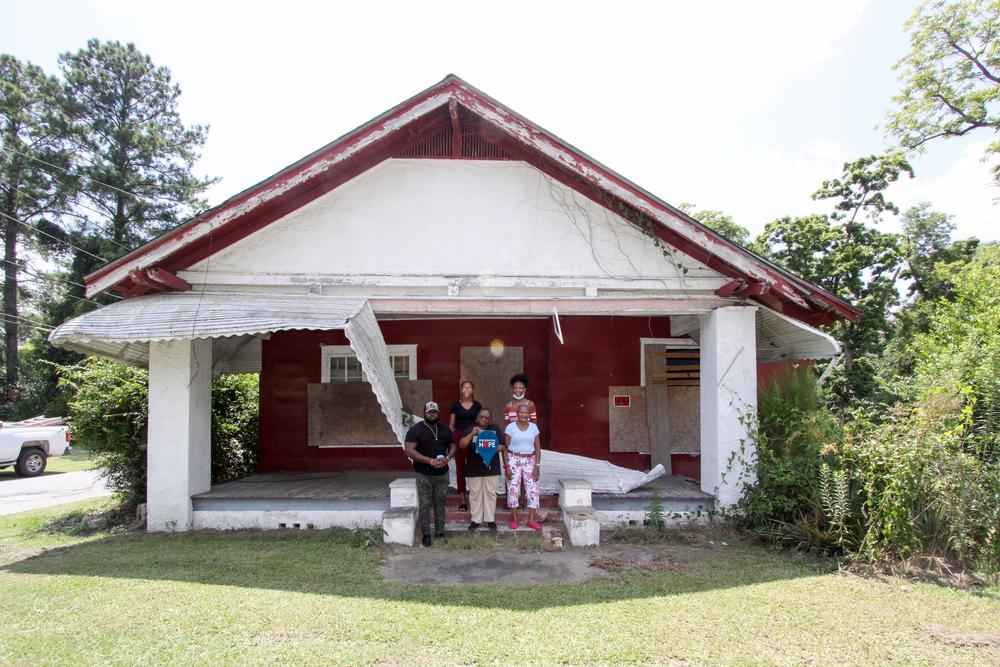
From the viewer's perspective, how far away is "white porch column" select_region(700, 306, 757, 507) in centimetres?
744

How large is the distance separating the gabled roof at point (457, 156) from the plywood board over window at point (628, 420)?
9.29ft

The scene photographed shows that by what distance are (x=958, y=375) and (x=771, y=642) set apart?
5078mm

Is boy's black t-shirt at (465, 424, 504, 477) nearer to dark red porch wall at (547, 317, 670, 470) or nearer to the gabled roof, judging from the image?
dark red porch wall at (547, 317, 670, 470)

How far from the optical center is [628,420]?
990cm

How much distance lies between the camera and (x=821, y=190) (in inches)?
967

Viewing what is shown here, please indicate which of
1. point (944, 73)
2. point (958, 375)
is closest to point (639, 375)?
point (958, 375)

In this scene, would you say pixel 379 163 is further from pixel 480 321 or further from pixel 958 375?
pixel 958 375

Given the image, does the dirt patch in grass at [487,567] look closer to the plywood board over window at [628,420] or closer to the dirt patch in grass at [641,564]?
the dirt patch in grass at [641,564]

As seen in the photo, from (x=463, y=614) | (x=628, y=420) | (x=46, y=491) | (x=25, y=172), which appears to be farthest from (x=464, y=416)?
(x=25, y=172)

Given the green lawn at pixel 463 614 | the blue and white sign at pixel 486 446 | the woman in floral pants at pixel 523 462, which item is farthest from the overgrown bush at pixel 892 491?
the blue and white sign at pixel 486 446

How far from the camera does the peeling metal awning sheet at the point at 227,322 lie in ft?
21.3

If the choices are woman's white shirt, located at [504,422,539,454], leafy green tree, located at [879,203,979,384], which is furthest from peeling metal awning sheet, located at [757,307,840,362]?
leafy green tree, located at [879,203,979,384]

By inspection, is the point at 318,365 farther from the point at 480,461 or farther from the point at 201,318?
the point at 480,461

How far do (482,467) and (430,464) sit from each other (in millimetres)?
617
